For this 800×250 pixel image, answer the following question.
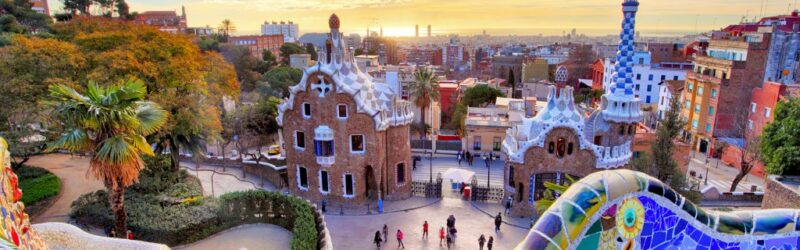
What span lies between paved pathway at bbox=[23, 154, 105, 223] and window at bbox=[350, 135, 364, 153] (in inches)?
486

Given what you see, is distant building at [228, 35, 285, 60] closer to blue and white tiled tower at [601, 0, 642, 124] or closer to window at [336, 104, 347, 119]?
window at [336, 104, 347, 119]

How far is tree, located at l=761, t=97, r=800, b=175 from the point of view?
82.3ft


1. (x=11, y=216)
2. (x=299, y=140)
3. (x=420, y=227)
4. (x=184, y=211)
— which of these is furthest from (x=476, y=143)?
(x=11, y=216)

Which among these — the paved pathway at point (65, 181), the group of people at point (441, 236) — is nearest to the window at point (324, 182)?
the group of people at point (441, 236)

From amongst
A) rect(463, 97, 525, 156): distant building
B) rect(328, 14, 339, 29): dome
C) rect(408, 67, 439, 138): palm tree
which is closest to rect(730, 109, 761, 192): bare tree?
rect(463, 97, 525, 156): distant building

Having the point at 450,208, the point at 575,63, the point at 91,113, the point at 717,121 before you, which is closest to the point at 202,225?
the point at 91,113

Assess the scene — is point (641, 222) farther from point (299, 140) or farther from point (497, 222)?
point (299, 140)

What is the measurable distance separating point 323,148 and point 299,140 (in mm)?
1912

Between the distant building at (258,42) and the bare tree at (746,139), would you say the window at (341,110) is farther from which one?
the distant building at (258,42)

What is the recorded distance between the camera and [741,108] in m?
41.7

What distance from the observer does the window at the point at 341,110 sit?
82.9ft

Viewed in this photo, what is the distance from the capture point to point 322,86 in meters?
24.9

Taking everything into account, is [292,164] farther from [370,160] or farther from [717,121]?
[717,121]

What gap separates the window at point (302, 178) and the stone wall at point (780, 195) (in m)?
23.5
